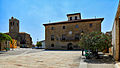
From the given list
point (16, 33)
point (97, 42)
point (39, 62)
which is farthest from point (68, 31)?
point (16, 33)

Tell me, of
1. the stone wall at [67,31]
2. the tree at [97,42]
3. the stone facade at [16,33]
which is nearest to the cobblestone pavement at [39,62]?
the tree at [97,42]

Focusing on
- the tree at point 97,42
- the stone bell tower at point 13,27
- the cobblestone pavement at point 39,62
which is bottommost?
the cobblestone pavement at point 39,62

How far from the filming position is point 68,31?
27062mm

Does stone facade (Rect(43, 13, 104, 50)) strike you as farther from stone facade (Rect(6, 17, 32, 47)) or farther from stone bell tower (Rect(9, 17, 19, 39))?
stone bell tower (Rect(9, 17, 19, 39))

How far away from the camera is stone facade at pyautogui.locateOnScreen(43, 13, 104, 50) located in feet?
81.5

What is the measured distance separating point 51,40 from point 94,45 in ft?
68.5

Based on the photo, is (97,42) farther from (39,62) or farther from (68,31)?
(68,31)

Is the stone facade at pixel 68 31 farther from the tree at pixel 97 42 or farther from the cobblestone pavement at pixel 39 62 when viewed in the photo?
the cobblestone pavement at pixel 39 62

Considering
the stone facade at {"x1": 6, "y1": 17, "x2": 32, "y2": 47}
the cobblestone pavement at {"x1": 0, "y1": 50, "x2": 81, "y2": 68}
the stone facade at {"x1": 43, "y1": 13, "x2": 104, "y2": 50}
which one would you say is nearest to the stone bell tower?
the stone facade at {"x1": 6, "y1": 17, "x2": 32, "y2": 47}

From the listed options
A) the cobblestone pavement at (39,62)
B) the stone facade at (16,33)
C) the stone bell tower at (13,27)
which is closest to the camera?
the cobblestone pavement at (39,62)

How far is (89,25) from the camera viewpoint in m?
24.9

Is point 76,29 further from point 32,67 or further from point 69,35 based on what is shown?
point 32,67

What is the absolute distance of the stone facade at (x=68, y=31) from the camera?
24844 millimetres

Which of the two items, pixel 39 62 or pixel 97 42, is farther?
pixel 97 42
